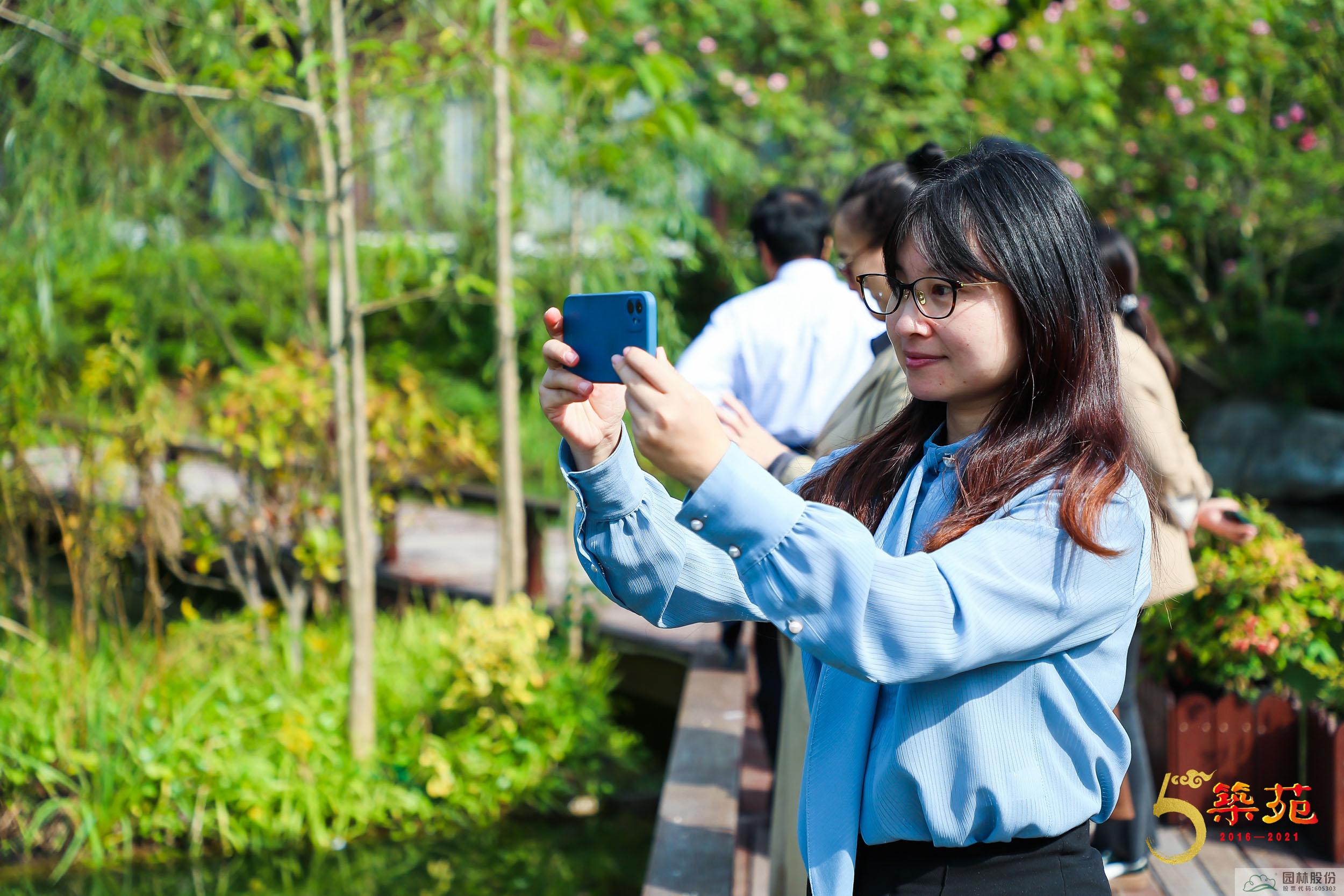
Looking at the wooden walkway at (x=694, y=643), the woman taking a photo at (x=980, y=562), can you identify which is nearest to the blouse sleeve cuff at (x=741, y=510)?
the woman taking a photo at (x=980, y=562)

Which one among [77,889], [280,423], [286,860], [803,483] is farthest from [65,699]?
[803,483]

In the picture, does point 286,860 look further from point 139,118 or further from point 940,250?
point 940,250

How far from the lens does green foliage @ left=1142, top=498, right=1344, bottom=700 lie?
312cm

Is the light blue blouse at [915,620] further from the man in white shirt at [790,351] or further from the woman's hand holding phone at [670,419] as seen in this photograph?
the man in white shirt at [790,351]

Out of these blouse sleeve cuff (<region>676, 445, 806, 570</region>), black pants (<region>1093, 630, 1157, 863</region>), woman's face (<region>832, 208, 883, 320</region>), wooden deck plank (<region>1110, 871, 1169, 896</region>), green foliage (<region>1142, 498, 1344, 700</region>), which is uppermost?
woman's face (<region>832, 208, 883, 320</region>)

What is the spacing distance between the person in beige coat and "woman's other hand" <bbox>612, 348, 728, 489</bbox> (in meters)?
0.90

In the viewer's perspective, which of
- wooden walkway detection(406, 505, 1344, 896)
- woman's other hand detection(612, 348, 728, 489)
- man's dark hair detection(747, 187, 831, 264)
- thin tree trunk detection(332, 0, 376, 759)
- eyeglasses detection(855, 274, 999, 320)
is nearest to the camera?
woman's other hand detection(612, 348, 728, 489)

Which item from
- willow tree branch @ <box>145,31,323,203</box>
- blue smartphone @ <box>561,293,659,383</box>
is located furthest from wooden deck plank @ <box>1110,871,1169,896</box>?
willow tree branch @ <box>145,31,323,203</box>

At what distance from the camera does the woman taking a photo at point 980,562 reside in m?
1.16

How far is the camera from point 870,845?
4.35 feet

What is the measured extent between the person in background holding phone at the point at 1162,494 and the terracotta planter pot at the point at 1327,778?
0.40 metres

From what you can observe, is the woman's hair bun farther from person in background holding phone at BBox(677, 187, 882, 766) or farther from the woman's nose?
the woman's nose

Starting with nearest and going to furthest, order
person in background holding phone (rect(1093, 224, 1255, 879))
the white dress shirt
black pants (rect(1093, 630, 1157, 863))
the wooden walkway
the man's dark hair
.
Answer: person in background holding phone (rect(1093, 224, 1255, 879)), black pants (rect(1093, 630, 1157, 863)), the wooden walkway, the white dress shirt, the man's dark hair

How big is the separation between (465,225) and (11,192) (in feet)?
8.24
